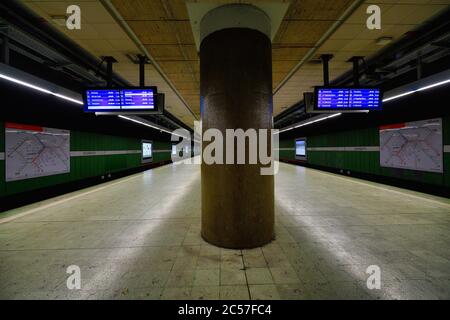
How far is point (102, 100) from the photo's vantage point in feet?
16.2

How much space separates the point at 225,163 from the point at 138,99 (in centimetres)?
336

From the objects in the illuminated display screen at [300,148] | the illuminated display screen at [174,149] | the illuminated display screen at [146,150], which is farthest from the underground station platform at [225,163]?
the illuminated display screen at [174,149]

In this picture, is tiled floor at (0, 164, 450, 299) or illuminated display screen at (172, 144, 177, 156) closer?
tiled floor at (0, 164, 450, 299)

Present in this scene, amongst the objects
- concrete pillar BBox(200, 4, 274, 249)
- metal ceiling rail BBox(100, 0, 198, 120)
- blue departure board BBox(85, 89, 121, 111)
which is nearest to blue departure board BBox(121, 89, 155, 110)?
blue departure board BBox(85, 89, 121, 111)

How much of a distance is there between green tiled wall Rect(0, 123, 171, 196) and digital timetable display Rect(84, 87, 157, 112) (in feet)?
6.59

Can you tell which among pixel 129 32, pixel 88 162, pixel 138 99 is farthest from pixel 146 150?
pixel 129 32

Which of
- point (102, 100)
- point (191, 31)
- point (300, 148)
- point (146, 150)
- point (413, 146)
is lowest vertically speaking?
point (413, 146)

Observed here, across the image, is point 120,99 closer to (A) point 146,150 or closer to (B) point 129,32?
(B) point 129,32

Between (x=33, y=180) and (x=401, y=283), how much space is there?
310 inches

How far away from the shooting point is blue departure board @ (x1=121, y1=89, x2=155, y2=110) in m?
4.92

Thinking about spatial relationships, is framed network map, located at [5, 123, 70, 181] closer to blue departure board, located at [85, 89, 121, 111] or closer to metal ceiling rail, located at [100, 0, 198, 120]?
blue departure board, located at [85, 89, 121, 111]

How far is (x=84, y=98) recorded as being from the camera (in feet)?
16.1

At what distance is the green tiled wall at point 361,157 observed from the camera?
18.9 ft
